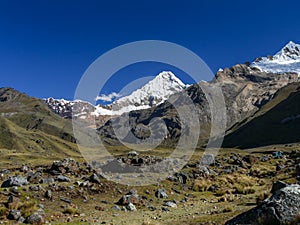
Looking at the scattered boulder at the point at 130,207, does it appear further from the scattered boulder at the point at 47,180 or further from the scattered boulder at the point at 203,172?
the scattered boulder at the point at 203,172

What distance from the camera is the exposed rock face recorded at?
1495 cm

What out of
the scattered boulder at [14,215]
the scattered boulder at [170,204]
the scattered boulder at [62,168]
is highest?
the scattered boulder at [62,168]

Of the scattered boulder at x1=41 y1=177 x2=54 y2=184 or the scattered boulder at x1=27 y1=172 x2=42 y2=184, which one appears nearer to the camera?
the scattered boulder at x1=41 y1=177 x2=54 y2=184

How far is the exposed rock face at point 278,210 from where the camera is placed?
14.9 metres

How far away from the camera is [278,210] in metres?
15.1

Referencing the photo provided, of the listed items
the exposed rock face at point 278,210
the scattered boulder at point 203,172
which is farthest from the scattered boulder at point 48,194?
the scattered boulder at point 203,172

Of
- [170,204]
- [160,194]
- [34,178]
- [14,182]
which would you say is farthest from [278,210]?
[34,178]

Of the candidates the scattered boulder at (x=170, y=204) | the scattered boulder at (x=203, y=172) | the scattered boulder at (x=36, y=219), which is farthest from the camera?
the scattered boulder at (x=203, y=172)

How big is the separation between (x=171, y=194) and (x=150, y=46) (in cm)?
1758

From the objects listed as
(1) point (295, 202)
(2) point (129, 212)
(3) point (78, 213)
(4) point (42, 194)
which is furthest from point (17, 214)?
(1) point (295, 202)

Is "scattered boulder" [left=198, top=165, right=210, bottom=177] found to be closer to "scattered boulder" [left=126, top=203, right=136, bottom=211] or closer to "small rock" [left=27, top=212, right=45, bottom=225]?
"scattered boulder" [left=126, top=203, right=136, bottom=211]

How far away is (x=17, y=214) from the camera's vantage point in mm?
23188

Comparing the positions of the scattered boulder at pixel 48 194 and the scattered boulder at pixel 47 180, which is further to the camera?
the scattered boulder at pixel 47 180

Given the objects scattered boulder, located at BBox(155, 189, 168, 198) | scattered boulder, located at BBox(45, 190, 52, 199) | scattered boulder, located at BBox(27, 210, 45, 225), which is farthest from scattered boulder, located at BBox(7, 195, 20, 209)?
scattered boulder, located at BBox(155, 189, 168, 198)
